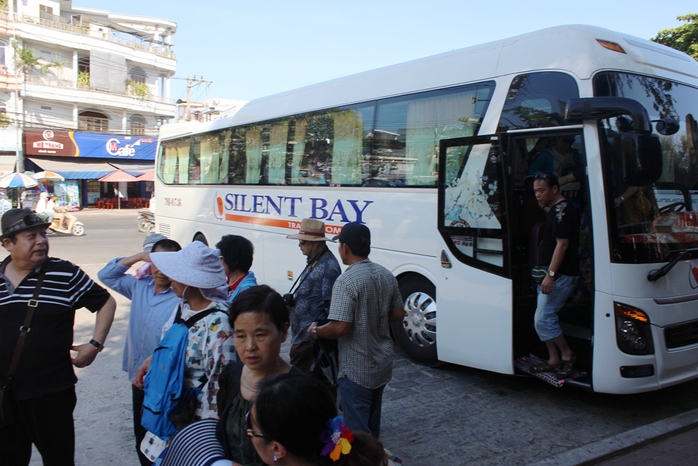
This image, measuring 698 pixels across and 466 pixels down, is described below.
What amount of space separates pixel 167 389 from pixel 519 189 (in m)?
4.42

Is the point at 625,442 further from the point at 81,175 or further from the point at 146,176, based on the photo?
the point at 146,176

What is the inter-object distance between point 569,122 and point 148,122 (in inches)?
1744

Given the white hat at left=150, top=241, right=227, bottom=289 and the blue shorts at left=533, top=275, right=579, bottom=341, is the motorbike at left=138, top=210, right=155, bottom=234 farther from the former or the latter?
the white hat at left=150, top=241, right=227, bottom=289

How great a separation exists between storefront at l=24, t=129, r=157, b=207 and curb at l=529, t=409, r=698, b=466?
36.8 metres

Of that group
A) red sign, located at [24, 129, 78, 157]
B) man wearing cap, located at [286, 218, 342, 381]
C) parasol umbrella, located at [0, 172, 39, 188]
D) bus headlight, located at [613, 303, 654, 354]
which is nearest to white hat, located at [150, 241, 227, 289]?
man wearing cap, located at [286, 218, 342, 381]

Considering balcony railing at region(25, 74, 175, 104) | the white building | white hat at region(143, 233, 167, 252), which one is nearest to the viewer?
white hat at region(143, 233, 167, 252)

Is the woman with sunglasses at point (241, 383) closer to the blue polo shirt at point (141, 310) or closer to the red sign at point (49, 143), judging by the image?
the blue polo shirt at point (141, 310)

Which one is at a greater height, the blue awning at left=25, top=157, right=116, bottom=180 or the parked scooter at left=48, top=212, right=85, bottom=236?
the blue awning at left=25, top=157, right=116, bottom=180

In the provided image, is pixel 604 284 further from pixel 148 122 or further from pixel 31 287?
pixel 148 122

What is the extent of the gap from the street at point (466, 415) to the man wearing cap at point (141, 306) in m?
0.96

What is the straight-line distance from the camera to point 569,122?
476cm

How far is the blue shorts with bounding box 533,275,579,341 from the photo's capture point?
5.05 metres

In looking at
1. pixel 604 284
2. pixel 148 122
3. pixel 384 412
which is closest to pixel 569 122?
pixel 604 284

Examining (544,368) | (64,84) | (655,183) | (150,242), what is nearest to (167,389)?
(150,242)
